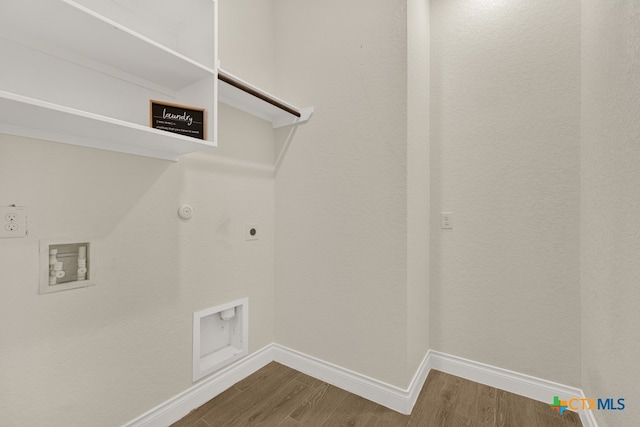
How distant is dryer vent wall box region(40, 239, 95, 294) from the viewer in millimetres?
1038

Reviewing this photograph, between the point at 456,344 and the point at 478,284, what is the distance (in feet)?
1.49

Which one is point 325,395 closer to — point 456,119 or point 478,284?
point 478,284

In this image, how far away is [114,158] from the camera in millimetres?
1218

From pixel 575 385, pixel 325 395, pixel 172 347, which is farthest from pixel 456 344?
pixel 172 347

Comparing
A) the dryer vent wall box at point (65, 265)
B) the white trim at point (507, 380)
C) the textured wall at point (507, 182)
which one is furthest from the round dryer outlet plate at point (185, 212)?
the white trim at point (507, 380)

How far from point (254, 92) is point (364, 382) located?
1.86m

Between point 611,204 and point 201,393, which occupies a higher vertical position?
point 611,204

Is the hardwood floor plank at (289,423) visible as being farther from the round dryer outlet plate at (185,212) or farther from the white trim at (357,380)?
the round dryer outlet plate at (185,212)

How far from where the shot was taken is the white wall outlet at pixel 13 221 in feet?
3.11

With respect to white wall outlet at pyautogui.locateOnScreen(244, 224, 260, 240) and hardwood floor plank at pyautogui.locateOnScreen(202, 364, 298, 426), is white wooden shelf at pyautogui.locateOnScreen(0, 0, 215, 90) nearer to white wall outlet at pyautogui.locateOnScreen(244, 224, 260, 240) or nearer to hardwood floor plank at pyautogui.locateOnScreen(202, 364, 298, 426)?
white wall outlet at pyautogui.locateOnScreen(244, 224, 260, 240)

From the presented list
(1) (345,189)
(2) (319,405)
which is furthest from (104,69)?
(2) (319,405)

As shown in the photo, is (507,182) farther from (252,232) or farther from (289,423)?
(289,423)

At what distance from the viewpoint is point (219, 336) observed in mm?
1740

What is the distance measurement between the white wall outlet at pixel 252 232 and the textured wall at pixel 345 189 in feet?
0.62
